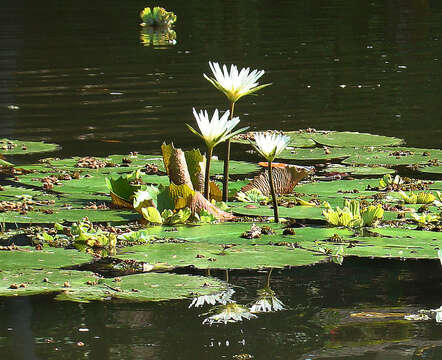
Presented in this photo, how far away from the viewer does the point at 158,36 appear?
56.8 ft

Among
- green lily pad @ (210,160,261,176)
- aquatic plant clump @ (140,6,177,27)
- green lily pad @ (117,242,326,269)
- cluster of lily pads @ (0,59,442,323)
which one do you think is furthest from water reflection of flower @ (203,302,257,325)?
aquatic plant clump @ (140,6,177,27)

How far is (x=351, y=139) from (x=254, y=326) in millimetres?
3939

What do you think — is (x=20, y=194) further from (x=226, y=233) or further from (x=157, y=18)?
(x=157, y=18)

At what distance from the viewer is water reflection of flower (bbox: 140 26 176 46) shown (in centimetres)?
1609

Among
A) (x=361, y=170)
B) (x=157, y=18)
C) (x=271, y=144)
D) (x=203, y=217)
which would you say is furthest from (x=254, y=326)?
(x=157, y=18)

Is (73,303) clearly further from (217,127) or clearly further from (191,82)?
(191,82)

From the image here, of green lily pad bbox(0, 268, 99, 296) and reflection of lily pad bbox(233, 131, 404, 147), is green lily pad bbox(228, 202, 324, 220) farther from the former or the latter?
reflection of lily pad bbox(233, 131, 404, 147)

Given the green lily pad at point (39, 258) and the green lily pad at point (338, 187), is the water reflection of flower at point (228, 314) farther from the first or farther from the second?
the green lily pad at point (338, 187)

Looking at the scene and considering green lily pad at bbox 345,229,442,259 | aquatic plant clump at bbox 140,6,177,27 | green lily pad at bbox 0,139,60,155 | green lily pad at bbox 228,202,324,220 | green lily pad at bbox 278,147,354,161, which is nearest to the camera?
green lily pad at bbox 345,229,442,259

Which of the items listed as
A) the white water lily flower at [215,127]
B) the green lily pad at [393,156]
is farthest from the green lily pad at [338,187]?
the white water lily flower at [215,127]

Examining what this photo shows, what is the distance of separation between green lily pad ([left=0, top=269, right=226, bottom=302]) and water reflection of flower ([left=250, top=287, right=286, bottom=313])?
0.49 feet

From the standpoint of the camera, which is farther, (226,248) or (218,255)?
(226,248)

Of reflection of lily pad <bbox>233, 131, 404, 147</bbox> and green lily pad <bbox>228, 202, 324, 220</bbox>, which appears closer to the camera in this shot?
green lily pad <bbox>228, 202, 324, 220</bbox>

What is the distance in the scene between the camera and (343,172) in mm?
5742
